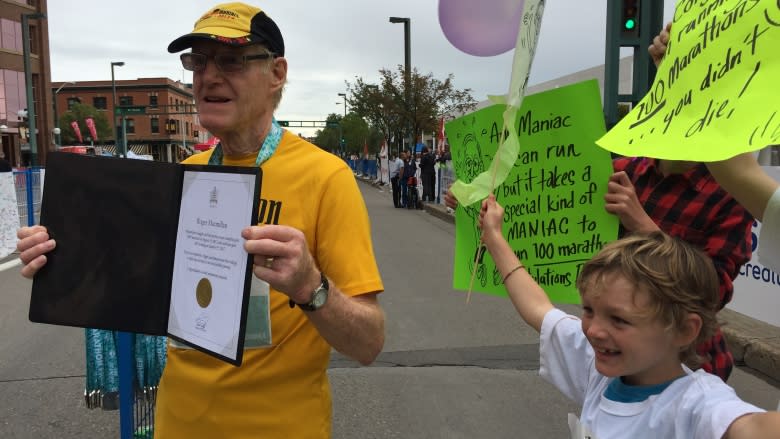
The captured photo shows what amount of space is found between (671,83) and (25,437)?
4.05 metres

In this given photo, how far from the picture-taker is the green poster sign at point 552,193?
1978mm

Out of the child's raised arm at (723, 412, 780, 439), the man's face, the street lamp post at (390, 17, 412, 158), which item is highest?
the street lamp post at (390, 17, 412, 158)

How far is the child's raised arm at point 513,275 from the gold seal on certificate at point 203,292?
0.87m

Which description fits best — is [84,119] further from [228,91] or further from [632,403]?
[632,403]

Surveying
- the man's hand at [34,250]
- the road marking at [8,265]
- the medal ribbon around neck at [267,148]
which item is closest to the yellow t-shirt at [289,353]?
the medal ribbon around neck at [267,148]

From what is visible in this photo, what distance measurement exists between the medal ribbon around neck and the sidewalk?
14.3 feet

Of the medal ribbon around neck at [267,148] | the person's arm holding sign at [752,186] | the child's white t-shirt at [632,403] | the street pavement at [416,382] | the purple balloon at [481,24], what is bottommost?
the street pavement at [416,382]

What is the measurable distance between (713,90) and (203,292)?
1112 millimetres

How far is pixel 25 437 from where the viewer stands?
12.6ft

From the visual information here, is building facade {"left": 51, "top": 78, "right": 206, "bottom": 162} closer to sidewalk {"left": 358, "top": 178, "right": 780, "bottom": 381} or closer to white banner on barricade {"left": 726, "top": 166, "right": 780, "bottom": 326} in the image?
white banner on barricade {"left": 726, "top": 166, "right": 780, "bottom": 326}

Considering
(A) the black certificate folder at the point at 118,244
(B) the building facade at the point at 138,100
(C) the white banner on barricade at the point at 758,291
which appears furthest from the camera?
(B) the building facade at the point at 138,100

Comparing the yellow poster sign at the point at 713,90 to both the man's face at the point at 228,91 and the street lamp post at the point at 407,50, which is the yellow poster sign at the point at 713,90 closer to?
the man's face at the point at 228,91

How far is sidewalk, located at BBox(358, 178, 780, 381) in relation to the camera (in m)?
4.68

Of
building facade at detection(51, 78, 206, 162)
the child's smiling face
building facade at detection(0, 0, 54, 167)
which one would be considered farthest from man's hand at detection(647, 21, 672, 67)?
building facade at detection(51, 78, 206, 162)
